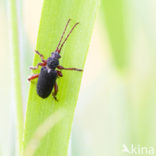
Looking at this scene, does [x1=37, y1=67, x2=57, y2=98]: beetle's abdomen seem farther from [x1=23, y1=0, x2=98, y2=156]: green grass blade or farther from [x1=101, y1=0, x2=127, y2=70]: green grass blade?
[x1=101, y1=0, x2=127, y2=70]: green grass blade

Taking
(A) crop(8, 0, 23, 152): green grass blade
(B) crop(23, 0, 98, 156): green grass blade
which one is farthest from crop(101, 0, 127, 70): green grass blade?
(A) crop(8, 0, 23, 152): green grass blade

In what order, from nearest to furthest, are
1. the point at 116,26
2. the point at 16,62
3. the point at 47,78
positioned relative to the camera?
the point at 16,62 < the point at 116,26 < the point at 47,78

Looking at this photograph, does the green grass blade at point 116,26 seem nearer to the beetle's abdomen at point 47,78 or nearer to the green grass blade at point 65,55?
the green grass blade at point 65,55

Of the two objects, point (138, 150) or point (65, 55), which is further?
point (138, 150)

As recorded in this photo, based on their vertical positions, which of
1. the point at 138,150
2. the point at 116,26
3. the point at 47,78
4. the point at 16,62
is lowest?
the point at 138,150

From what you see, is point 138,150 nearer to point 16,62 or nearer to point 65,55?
point 65,55

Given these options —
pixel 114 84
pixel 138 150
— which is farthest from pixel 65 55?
pixel 138 150

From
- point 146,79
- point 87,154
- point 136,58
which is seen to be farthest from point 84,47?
point 87,154

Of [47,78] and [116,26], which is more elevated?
[116,26]
